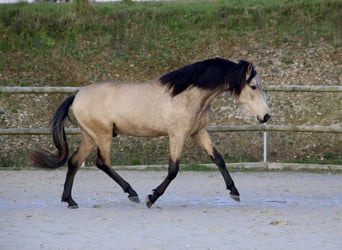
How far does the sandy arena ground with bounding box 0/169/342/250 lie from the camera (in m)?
6.86

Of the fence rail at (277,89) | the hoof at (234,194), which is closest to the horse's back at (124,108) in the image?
the hoof at (234,194)

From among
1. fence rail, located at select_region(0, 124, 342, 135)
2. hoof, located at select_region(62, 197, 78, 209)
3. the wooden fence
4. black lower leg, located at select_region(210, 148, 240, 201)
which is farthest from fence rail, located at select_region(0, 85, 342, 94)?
hoof, located at select_region(62, 197, 78, 209)

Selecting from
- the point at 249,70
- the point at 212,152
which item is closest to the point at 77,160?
the point at 212,152

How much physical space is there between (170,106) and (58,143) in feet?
4.30

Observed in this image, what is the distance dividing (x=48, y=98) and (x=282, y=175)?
5570mm

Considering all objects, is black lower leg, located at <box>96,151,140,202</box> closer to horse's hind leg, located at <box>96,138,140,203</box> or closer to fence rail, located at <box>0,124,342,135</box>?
horse's hind leg, located at <box>96,138,140,203</box>

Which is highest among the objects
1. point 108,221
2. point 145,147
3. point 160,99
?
point 160,99

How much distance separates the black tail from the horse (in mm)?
168

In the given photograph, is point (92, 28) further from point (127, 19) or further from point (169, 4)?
point (169, 4)

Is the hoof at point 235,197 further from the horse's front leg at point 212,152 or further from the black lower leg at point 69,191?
the black lower leg at point 69,191

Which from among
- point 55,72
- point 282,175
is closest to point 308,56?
point 55,72

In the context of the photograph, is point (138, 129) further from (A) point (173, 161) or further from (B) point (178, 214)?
(B) point (178, 214)

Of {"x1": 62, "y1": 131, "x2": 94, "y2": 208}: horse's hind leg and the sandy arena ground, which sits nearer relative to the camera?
the sandy arena ground

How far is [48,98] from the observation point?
51.7 feet
